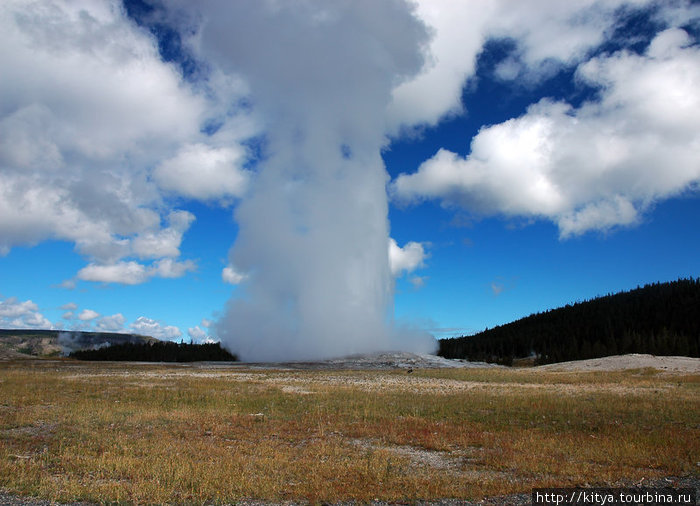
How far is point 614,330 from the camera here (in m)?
141

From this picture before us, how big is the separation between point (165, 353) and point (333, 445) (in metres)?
150

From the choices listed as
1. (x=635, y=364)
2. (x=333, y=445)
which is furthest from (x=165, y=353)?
(x=333, y=445)

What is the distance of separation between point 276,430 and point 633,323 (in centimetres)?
15276

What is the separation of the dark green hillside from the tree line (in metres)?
77.7

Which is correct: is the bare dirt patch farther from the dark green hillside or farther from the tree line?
the tree line

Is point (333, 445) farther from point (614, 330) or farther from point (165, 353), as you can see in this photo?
point (614, 330)

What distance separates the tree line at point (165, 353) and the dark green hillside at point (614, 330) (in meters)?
77.7

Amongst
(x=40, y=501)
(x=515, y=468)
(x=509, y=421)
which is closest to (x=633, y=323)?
(x=509, y=421)

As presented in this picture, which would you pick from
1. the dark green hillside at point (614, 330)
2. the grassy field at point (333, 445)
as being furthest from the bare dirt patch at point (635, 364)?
the grassy field at point (333, 445)

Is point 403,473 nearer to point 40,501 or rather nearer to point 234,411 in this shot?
point 40,501

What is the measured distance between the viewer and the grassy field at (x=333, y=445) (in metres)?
11.1

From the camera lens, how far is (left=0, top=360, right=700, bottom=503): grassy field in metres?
11.1

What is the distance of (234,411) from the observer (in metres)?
24.0

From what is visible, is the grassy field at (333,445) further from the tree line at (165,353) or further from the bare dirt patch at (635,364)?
the tree line at (165,353)
